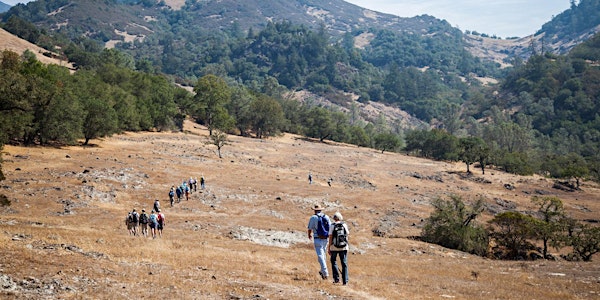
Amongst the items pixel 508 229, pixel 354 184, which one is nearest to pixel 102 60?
pixel 354 184

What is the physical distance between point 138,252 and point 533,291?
1591 cm

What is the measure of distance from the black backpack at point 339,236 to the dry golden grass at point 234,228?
149 cm

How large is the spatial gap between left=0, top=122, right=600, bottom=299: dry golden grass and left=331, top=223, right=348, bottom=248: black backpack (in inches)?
58.8

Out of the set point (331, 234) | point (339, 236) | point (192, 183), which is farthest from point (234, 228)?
point (339, 236)

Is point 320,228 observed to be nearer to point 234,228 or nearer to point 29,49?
point 234,228

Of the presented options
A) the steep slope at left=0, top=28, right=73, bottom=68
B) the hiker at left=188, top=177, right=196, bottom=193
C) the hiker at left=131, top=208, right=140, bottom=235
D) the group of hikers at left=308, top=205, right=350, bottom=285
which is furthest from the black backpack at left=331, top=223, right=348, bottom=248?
the steep slope at left=0, top=28, right=73, bottom=68

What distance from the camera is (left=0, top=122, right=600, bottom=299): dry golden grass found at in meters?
13.0

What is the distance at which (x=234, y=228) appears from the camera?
32969 millimetres

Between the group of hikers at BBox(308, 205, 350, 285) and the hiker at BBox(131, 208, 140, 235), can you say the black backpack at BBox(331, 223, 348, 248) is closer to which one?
the group of hikers at BBox(308, 205, 350, 285)

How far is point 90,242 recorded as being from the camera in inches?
701

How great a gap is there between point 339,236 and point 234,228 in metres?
21.1

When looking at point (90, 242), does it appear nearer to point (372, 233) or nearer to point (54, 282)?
point (54, 282)

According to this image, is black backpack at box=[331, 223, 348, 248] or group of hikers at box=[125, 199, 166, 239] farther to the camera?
group of hikers at box=[125, 199, 166, 239]

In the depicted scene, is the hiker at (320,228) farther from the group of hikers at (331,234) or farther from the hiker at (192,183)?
the hiker at (192,183)
